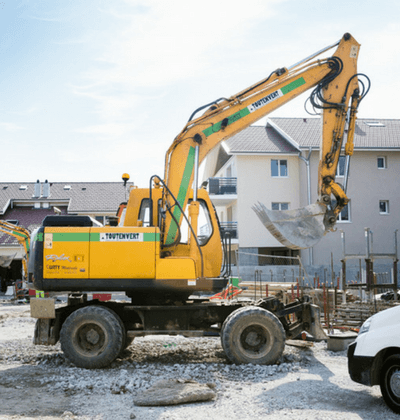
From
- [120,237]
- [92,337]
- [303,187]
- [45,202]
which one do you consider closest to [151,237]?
[120,237]

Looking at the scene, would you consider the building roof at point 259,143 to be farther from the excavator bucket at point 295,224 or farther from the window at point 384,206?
the excavator bucket at point 295,224

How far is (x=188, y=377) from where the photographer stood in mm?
8227

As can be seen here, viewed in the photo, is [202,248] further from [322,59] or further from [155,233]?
[322,59]

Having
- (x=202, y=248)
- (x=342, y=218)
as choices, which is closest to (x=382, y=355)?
(x=202, y=248)

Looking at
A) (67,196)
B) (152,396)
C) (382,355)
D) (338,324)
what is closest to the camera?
(382,355)

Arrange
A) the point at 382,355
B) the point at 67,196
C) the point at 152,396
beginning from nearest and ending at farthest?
the point at 382,355 → the point at 152,396 → the point at 67,196

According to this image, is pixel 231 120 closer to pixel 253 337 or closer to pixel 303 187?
pixel 253 337

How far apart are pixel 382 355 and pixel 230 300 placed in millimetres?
4594

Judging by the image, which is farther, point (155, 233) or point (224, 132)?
point (224, 132)

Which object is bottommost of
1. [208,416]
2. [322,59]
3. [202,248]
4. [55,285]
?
[208,416]

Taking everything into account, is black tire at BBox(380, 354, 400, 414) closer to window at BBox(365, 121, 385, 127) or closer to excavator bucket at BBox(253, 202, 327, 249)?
excavator bucket at BBox(253, 202, 327, 249)

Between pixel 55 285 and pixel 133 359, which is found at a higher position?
pixel 55 285

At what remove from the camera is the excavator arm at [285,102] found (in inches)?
392

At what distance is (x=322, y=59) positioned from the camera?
10.4 metres
